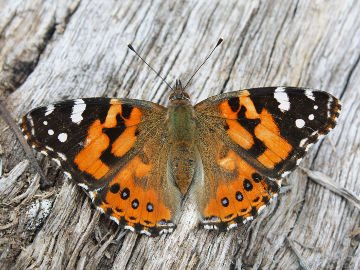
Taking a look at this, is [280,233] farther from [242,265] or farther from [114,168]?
[114,168]

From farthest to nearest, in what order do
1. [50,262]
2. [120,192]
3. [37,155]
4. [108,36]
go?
[108,36] → [37,155] → [120,192] → [50,262]

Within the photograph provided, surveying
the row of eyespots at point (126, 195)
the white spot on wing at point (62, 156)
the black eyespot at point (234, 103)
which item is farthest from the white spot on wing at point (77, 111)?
the black eyespot at point (234, 103)

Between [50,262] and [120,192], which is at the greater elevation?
[120,192]

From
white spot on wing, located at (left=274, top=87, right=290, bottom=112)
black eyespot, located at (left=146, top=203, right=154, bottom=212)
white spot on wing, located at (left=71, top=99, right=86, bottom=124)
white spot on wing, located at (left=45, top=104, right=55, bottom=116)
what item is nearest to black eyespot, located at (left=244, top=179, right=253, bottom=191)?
white spot on wing, located at (left=274, top=87, right=290, bottom=112)

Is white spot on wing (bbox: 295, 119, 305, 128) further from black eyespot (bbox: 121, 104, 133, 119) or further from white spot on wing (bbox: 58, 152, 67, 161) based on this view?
white spot on wing (bbox: 58, 152, 67, 161)

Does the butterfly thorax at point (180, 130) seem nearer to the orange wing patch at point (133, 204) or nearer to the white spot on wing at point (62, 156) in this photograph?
the orange wing patch at point (133, 204)

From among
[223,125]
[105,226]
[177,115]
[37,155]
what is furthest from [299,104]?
[37,155]

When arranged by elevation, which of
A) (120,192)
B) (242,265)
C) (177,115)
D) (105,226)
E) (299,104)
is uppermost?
(299,104)
